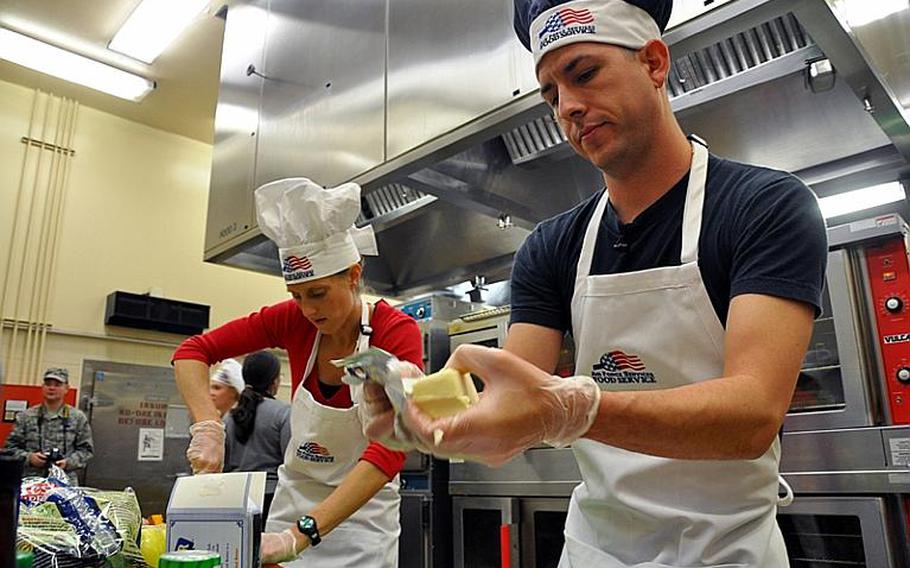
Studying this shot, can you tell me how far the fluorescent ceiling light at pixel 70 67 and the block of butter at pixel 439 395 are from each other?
4.67 metres

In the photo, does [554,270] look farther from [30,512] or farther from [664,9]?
[30,512]

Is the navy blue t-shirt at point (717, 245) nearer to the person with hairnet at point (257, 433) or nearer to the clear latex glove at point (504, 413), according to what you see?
the clear latex glove at point (504, 413)

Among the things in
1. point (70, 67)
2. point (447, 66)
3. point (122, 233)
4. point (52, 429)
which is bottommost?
point (52, 429)

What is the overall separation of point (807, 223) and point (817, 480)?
98 cm

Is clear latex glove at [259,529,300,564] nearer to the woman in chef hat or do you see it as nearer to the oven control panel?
the woman in chef hat

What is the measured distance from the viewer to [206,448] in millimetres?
1549

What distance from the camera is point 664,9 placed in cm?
110

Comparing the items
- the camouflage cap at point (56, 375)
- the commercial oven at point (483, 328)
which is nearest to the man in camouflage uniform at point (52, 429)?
the camouflage cap at point (56, 375)

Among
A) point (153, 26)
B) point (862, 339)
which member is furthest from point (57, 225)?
point (862, 339)

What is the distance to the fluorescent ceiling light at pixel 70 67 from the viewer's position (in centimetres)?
429

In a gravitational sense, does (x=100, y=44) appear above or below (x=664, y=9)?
above

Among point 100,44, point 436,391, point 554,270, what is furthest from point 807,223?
point 100,44

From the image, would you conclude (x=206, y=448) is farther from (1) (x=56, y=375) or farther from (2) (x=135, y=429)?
(2) (x=135, y=429)

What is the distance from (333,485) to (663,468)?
953 millimetres
